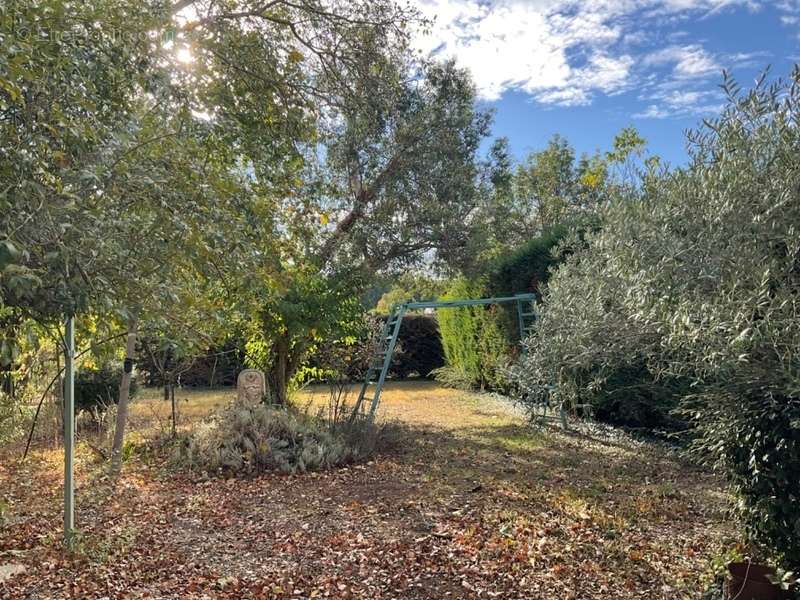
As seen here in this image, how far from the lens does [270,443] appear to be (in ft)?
19.6

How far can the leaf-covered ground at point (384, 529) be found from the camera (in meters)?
3.16

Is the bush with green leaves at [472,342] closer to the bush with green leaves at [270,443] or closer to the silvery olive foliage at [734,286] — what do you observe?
the bush with green leaves at [270,443]

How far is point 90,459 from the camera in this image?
243 inches

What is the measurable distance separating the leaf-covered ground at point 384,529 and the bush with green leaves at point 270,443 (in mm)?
241

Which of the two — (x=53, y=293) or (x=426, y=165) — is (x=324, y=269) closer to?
(x=426, y=165)

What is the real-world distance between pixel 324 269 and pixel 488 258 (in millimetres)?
3882

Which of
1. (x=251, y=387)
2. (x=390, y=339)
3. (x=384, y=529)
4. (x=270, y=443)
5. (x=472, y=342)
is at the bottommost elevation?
(x=384, y=529)

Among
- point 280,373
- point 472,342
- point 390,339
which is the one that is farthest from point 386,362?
point 472,342

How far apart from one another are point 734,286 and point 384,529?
109 inches

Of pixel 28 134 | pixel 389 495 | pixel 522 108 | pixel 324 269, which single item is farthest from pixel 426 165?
pixel 28 134

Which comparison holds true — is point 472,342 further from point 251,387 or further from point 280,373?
point 251,387

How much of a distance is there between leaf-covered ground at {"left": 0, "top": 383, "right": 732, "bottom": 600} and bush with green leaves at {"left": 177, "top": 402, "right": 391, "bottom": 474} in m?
0.24

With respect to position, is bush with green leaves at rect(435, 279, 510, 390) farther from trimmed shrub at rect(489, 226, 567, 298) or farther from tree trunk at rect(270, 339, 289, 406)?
tree trunk at rect(270, 339, 289, 406)

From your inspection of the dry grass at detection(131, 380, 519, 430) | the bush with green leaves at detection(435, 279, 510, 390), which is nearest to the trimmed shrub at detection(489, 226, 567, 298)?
the bush with green leaves at detection(435, 279, 510, 390)
